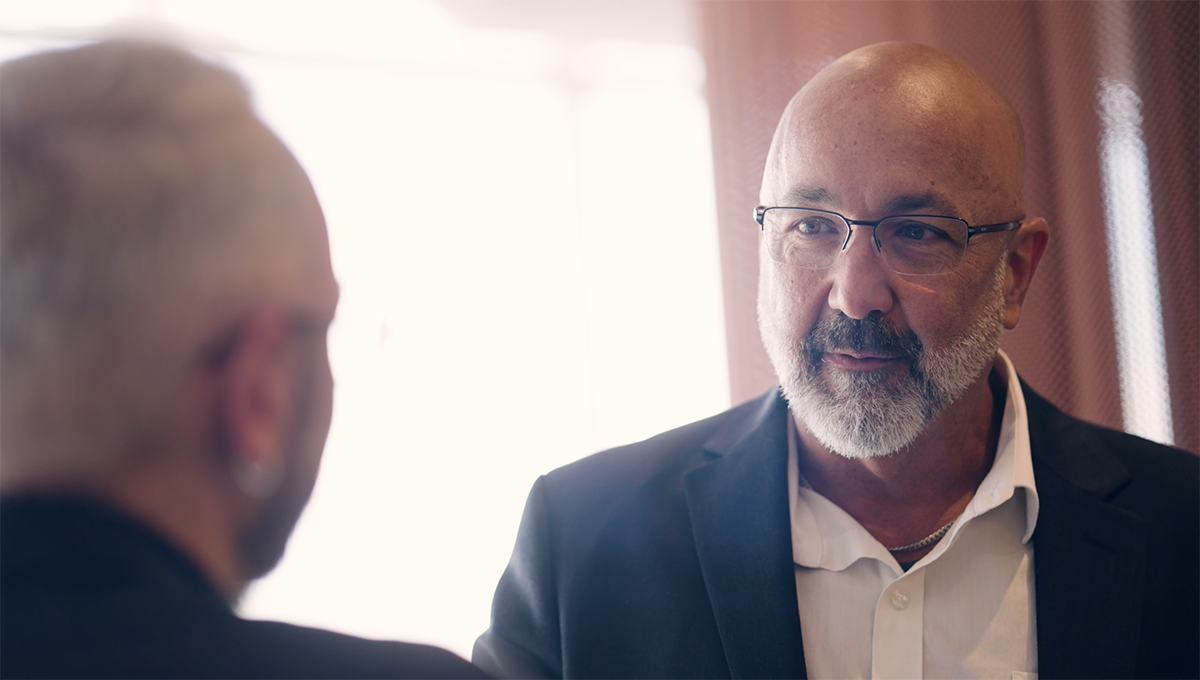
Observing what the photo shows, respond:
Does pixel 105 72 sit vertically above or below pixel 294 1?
below

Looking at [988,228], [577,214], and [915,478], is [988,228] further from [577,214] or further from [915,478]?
[577,214]

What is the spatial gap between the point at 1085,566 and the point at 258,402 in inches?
43.7

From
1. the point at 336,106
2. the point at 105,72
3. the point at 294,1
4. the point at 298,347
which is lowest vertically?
the point at 298,347

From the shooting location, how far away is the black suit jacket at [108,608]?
0.35m

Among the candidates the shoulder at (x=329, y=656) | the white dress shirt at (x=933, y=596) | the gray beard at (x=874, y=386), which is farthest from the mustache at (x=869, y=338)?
the shoulder at (x=329, y=656)

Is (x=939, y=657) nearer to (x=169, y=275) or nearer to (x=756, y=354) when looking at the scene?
(x=756, y=354)

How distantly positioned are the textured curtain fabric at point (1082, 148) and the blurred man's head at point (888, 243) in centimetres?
45

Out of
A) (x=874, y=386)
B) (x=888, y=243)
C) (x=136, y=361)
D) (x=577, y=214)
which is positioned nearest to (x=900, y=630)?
(x=874, y=386)

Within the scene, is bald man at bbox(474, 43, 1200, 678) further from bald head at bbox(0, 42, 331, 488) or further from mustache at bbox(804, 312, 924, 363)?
bald head at bbox(0, 42, 331, 488)

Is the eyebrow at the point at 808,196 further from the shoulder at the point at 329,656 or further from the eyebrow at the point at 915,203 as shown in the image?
the shoulder at the point at 329,656

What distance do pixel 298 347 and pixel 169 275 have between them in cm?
7

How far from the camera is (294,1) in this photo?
5.09ft

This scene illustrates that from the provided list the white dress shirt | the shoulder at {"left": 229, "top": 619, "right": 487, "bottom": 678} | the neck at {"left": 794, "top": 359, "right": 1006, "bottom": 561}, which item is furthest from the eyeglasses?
the shoulder at {"left": 229, "top": 619, "right": 487, "bottom": 678}

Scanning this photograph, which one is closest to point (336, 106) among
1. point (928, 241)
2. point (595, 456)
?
point (595, 456)
